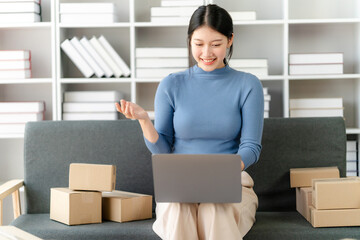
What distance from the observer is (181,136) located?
221 centimetres

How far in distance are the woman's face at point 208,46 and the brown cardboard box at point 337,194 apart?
64 cm

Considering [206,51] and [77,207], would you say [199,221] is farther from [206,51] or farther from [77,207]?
[206,51]

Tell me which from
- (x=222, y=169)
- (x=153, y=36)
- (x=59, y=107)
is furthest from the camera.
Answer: (x=153, y=36)

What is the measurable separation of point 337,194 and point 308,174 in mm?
250

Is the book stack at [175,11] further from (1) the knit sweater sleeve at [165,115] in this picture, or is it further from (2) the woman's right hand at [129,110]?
(2) the woman's right hand at [129,110]

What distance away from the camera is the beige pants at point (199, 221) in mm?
1853

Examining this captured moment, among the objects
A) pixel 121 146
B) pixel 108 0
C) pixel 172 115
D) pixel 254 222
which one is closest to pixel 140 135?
pixel 121 146

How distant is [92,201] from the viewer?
88.7 inches

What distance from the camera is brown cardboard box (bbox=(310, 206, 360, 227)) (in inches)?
83.4

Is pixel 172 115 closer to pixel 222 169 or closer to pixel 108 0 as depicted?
pixel 222 169

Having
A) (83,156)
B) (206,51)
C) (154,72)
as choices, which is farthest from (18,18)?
(206,51)

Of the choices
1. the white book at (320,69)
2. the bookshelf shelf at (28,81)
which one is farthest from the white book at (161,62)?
the white book at (320,69)

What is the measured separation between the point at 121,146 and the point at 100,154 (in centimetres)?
11

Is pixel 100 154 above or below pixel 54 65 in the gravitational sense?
below
